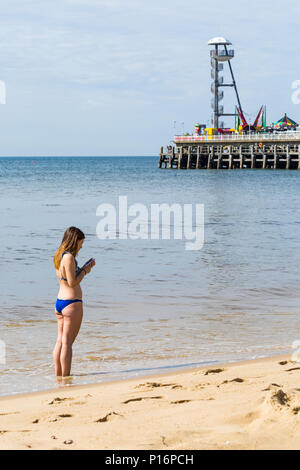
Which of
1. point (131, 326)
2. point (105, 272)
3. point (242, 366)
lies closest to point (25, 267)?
point (105, 272)

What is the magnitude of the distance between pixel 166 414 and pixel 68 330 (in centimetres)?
193

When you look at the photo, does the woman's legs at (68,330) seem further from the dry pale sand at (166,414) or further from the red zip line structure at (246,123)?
→ the red zip line structure at (246,123)

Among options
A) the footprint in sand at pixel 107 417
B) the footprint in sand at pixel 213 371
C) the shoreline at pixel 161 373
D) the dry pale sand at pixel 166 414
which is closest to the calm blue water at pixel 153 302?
the shoreline at pixel 161 373

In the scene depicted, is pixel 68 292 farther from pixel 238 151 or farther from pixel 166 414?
pixel 238 151

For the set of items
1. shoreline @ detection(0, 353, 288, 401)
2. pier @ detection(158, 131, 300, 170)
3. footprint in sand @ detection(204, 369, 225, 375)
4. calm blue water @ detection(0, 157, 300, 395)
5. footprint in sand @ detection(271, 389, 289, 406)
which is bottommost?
calm blue water @ detection(0, 157, 300, 395)

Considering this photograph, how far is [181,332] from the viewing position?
811 centimetres

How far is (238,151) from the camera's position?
7356 centimetres

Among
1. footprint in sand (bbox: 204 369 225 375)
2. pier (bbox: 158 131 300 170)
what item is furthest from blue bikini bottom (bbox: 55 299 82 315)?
pier (bbox: 158 131 300 170)

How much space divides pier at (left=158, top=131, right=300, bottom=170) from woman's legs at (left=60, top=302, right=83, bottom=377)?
207 feet

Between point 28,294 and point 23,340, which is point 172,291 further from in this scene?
point 23,340

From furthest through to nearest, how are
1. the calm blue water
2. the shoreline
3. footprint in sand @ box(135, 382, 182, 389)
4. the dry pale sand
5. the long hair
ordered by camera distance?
the calm blue water < the long hair < the shoreline < footprint in sand @ box(135, 382, 182, 389) < the dry pale sand

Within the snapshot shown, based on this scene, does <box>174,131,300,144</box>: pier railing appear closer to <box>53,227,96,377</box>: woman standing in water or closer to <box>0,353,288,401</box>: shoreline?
<box>0,353,288,401</box>: shoreline

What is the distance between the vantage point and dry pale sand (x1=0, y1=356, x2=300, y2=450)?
12.5 ft
